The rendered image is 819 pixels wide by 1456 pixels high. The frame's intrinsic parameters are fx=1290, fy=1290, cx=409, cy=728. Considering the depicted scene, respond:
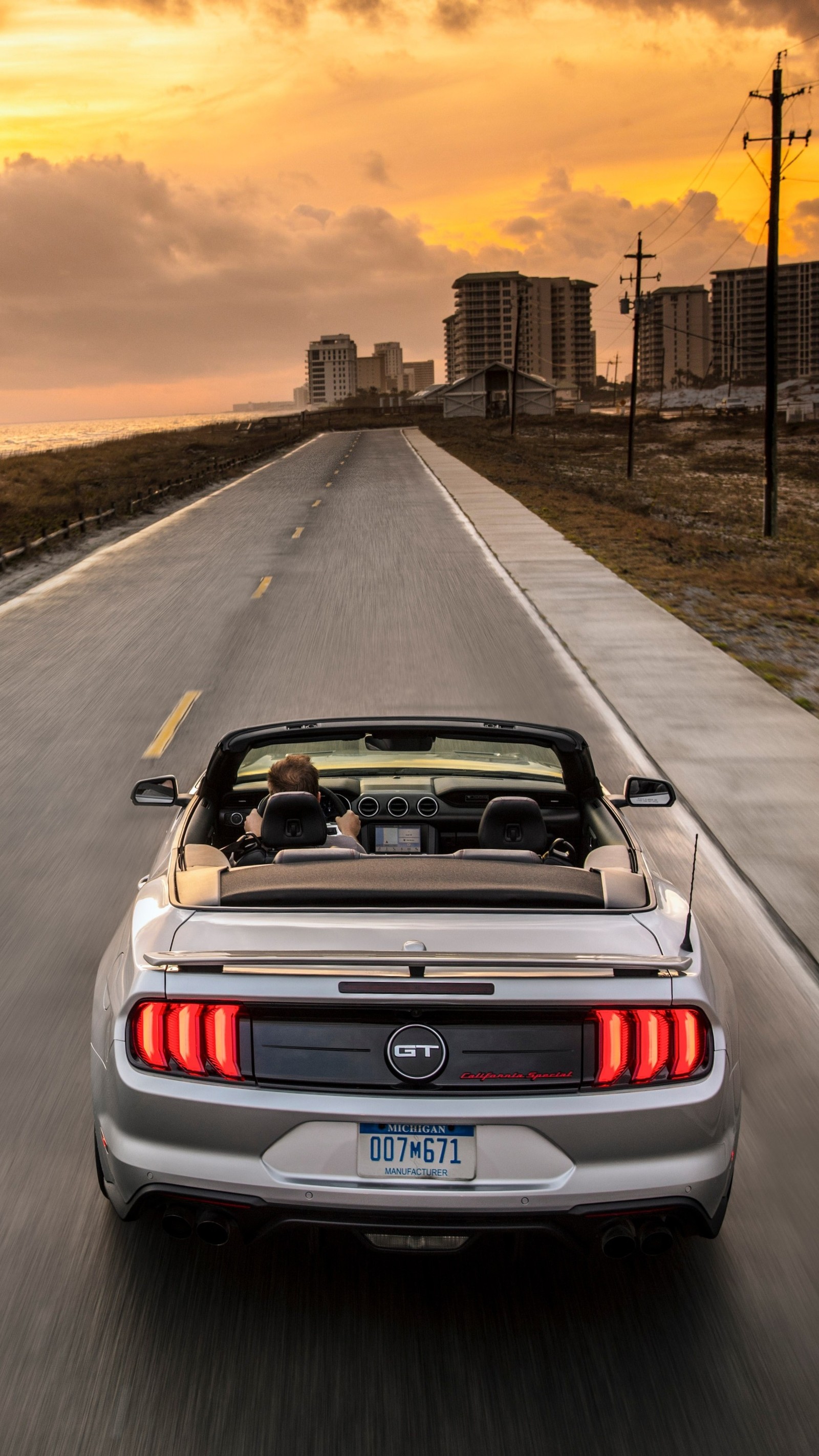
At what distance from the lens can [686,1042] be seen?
334 centimetres

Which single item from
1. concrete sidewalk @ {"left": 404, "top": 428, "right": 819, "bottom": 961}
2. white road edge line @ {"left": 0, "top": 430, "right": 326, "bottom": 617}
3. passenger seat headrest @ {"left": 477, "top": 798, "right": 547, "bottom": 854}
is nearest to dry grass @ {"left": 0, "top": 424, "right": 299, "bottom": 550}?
white road edge line @ {"left": 0, "top": 430, "right": 326, "bottom": 617}

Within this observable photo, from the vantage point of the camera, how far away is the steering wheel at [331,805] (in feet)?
17.4

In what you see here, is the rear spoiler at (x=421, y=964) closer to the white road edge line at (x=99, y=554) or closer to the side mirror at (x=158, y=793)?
the side mirror at (x=158, y=793)

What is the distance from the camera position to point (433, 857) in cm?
397

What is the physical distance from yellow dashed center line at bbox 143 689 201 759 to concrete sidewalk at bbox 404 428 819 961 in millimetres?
3880

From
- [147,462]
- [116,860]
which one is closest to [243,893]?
[116,860]

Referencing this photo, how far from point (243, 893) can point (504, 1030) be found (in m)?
0.83

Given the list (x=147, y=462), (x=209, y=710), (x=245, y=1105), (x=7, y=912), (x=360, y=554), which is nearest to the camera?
(x=245, y=1105)

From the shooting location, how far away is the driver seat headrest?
14.4ft

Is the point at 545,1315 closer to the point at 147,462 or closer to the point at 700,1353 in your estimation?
the point at 700,1353

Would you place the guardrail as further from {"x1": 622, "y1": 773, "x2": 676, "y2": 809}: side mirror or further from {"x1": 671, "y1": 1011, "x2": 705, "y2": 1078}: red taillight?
{"x1": 671, "y1": 1011, "x2": 705, "y2": 1078}: red taillight

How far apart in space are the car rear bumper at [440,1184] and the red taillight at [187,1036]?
1.8 inches

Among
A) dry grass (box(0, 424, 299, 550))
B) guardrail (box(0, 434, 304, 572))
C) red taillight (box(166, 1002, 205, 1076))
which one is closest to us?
red taillight (box(166, 1002, 205, 1076))

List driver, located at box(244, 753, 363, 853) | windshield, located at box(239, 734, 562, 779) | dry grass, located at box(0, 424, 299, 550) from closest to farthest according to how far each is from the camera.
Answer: driver, located at box(244, 753, 363, 853) < windshield, located at box(239, 734, 562, 779) < dry grass, located at box(0, 424, 299, 550)
